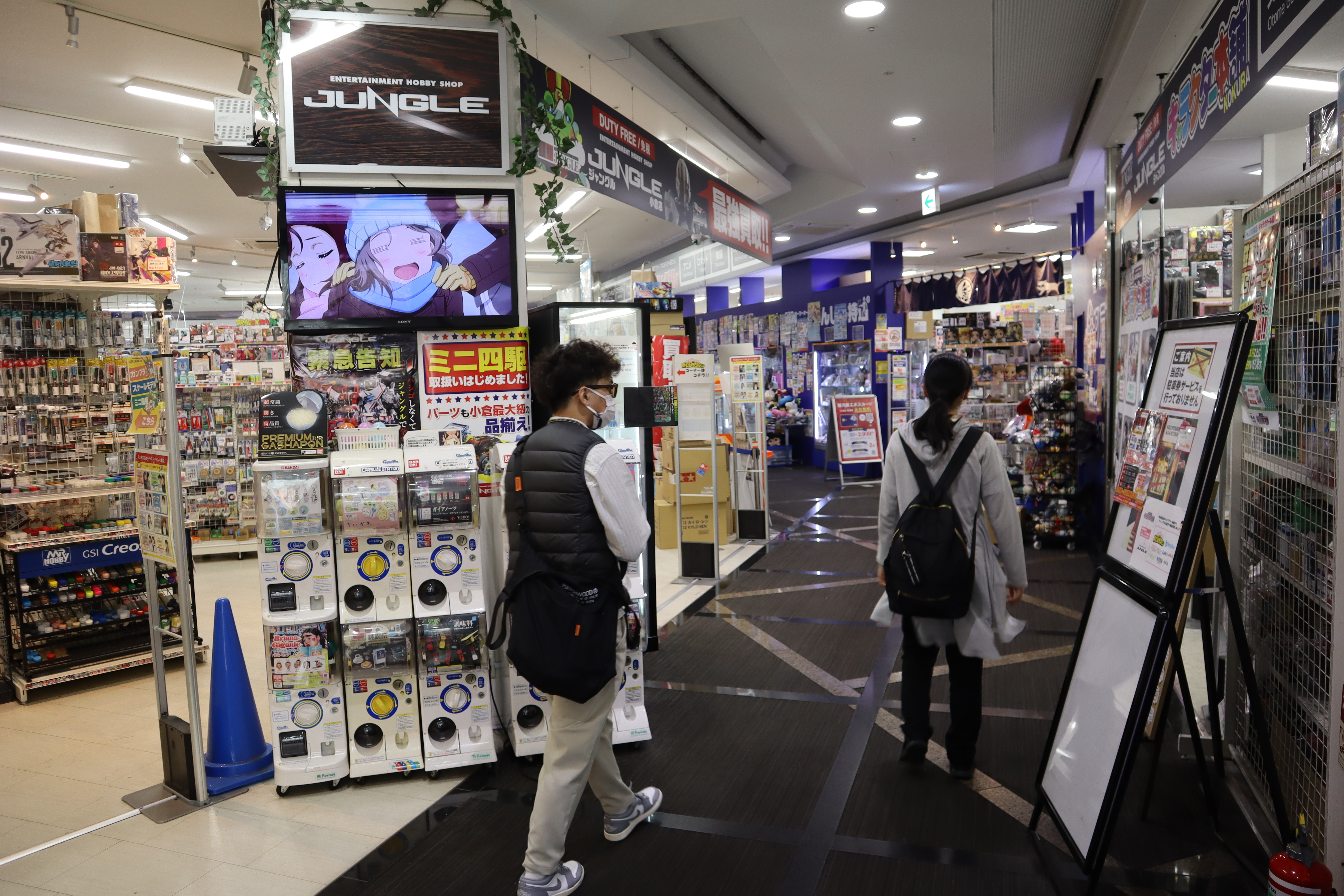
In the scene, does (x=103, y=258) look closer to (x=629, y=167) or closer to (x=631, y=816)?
(x=629, y=167)

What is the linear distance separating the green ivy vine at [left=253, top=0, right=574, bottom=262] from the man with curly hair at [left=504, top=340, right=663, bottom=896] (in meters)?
1.52

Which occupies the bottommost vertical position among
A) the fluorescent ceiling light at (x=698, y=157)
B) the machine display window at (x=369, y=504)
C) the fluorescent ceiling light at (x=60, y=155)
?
the machine display window at (x=369, y=504)

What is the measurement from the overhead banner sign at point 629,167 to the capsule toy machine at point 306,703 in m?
2.39

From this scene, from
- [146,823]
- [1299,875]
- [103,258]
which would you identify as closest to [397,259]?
[146,823]

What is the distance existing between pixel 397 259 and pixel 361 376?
53cm

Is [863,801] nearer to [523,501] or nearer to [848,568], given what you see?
[523,501]

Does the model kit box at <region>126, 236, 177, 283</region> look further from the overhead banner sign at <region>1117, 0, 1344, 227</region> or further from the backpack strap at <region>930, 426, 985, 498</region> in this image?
the overhead banner sign at <region>1117, 0, 1344, 227</region>

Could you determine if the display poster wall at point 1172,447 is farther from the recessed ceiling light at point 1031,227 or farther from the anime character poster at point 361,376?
the recessed ceiling light at point 1031,227

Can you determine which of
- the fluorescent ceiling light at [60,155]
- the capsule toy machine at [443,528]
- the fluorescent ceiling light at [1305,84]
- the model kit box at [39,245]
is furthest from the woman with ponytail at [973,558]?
the fluorescent ceiling light at [60,155]

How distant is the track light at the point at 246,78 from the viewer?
545 cm

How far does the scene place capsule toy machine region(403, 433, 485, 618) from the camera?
3203mm

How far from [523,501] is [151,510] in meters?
1.85

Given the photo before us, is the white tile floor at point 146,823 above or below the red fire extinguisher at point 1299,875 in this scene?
below

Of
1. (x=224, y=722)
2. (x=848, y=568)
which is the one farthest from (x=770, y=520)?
(x=224, y=722)
